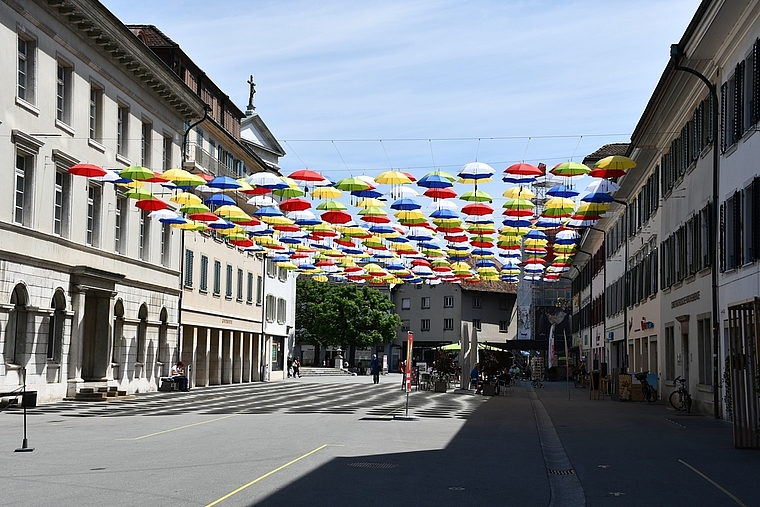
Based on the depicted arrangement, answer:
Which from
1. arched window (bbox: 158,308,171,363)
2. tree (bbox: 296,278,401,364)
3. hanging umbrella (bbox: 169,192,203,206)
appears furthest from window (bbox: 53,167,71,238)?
tree (bbox: 296,278,401,364)

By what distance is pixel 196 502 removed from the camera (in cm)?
1105

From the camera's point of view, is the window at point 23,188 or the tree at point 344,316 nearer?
the window at point 23,188

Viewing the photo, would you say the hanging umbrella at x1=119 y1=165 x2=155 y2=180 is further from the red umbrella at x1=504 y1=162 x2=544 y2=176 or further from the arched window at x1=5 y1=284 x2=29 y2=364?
the red umbrella at x1=504 y1=162 x2=544 y2=176

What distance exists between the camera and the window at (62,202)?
34.5 metres

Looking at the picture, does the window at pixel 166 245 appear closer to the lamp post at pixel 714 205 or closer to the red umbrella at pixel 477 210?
the red umbrella at pixel 477 210

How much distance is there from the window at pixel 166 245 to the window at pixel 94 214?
26.1 ft

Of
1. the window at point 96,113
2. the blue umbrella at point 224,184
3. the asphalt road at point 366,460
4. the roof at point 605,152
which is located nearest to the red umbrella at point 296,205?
the blue umbrella at point 224,184

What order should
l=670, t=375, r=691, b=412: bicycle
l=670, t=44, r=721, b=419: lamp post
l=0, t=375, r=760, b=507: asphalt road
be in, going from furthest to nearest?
l=670, t=375, r=691, b=412: bicycle
l=670, t=44, r=721, b=419: lamp post
l=0, t=375, r=760, b=507: asphalt road

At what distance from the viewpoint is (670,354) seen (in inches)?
1517

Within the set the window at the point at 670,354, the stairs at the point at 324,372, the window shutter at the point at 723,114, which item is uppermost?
the window shutter at the point at 723,114

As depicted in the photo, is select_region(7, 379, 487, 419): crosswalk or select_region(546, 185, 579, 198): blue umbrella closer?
select_region(7, 379, 487, 419): crosswalk

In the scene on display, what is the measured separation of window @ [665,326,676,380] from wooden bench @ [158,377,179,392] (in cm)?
2055

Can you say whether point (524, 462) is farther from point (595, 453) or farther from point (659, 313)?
point (659, 313)

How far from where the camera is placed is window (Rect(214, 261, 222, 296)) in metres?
55.5
